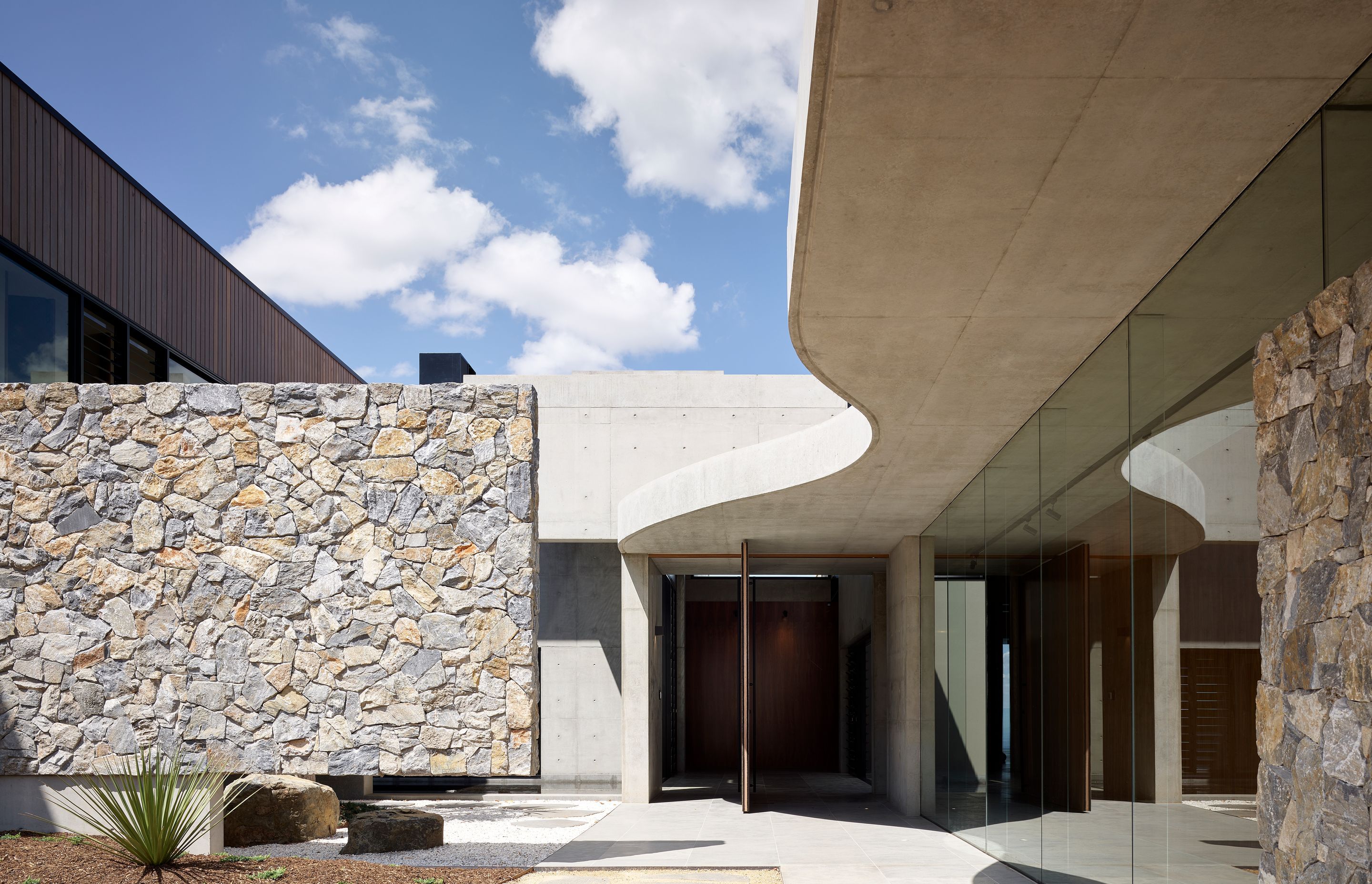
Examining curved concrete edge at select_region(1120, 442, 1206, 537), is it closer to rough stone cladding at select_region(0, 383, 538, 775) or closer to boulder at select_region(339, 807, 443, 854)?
rough stone cladding at select_region(0, 383, 538, 775)

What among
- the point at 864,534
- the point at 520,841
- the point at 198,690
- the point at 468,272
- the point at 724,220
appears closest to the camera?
the point at 198,690

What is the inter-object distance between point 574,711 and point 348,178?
2357 inches

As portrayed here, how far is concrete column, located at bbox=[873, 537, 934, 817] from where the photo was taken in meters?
13.0

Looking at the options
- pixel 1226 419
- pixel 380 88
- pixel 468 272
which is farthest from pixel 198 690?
pixel 468 272

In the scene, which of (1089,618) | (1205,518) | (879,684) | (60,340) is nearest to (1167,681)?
(1205,518)

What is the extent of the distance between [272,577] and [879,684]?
915cm

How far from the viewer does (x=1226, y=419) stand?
4.50m

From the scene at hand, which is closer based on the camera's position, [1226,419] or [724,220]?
[1226,419]

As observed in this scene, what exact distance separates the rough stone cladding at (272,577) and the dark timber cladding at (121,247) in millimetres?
2025

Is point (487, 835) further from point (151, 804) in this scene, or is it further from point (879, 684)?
point (879, 684)

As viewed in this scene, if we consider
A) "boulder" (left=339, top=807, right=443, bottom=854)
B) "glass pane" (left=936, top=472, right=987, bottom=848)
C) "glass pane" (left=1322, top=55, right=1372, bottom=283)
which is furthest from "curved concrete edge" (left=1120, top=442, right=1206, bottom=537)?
"boulder" (left=339, top=807, right=443, bottom=854)

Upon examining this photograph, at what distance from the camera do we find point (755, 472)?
1056 centimetres

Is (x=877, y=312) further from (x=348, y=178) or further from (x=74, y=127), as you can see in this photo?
(x=348, y=178)

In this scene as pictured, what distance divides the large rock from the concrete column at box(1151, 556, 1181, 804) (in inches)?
322
